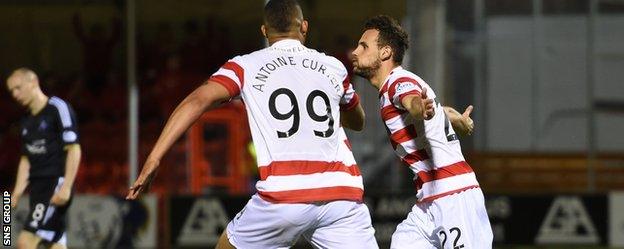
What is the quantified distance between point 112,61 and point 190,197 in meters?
2.89

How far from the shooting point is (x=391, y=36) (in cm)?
667

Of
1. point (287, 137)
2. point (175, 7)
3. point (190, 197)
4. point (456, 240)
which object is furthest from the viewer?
point (175, 7)

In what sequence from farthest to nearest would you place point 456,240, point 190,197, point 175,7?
point 175,7, point 190,197, point 456,240

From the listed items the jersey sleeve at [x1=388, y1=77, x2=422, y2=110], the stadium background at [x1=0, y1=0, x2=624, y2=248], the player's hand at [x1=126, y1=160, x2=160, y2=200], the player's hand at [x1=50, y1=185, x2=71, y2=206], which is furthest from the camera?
the stadium background at [x1=0, y1=0, x2=624, y2=248]

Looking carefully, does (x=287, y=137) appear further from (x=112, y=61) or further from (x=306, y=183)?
(x=112, y=61)

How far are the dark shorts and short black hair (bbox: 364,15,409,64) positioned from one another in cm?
387

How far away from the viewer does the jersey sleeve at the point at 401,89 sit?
20.7 ft

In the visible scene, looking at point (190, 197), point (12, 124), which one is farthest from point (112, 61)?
point (190, 197)

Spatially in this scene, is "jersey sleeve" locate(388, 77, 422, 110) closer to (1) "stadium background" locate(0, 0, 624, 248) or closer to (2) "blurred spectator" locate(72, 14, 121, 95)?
(1) "stadium background" locate(0, 0, 624, 248)

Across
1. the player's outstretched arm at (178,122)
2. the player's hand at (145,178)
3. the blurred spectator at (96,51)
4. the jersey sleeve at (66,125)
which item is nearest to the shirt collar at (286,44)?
the player's outstretched arm at (178,122)

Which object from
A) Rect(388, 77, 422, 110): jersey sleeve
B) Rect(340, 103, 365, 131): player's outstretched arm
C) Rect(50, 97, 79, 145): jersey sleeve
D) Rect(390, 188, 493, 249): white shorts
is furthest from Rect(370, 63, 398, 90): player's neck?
Rect(50, 97, 79, 145): jersey sleeve

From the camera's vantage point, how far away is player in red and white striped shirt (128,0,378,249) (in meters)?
5.90

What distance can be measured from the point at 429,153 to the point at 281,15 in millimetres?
1192

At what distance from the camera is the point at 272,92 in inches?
233
